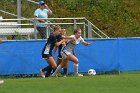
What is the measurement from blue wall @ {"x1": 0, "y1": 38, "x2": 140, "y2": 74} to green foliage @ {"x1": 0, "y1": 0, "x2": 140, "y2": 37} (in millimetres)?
11293

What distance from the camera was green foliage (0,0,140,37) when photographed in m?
33.5

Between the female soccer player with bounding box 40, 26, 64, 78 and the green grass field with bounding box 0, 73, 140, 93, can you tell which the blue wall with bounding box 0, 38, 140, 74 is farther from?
the green grass field with bounding box 0, 73, 140, 93

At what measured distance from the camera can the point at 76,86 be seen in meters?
15.7

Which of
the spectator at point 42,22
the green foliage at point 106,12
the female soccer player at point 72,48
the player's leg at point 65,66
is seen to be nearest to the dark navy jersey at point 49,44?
the female soccer player at point 72,48

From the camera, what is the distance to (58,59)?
20.7m

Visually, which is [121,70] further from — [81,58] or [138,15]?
[138,15]

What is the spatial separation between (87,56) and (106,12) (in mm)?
13352

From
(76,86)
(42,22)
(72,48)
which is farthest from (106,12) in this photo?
(76,86)

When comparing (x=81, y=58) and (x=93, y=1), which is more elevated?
(x=93, y=1)

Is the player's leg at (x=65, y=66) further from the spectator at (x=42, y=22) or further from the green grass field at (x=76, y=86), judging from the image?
the spectator at (x=42, y=22)

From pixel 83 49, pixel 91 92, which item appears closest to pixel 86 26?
pixel 83 49

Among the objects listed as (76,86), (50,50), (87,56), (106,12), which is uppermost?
(106,12)

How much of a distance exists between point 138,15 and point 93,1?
276 cm

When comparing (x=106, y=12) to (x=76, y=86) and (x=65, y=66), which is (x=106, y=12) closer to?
(x=65, y=66)
